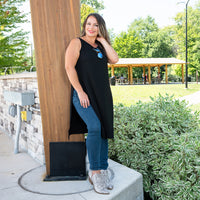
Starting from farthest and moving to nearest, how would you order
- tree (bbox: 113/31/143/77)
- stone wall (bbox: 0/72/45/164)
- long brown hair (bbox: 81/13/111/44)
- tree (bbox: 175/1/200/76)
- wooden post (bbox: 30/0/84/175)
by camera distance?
tree (bbox: 113/31/143/77) → tree (bbox: 175/1/200/76) → stone wall (bbox: 0/72/45/164) → wooden post (bbox: 30/0/84/175) → long brown hair (bbox: 81/13/111/44)

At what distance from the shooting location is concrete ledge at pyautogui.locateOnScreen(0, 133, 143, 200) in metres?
2.00

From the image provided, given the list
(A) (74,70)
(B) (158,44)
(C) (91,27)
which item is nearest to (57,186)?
(A) (74,70)

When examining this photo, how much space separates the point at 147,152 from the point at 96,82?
3.76ft

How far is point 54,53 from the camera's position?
2312 mm

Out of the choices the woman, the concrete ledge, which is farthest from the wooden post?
the concrete ledge

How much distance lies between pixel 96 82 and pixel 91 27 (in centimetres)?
50

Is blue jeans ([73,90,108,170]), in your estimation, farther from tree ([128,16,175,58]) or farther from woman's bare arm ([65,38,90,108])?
tree ([128,16,175,58])

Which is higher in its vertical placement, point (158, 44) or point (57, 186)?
point (158, 44)

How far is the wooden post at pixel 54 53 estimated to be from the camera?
7.50 ft

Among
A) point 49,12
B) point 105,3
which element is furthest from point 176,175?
point 105,3

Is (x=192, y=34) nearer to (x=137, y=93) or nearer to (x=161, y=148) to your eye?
(x=137, y=93)

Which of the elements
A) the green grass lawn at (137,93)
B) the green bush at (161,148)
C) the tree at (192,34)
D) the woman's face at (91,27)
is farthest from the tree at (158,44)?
the woman's face at (91,27)

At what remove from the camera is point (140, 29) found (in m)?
46.1

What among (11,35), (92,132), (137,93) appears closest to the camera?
(92,132)
